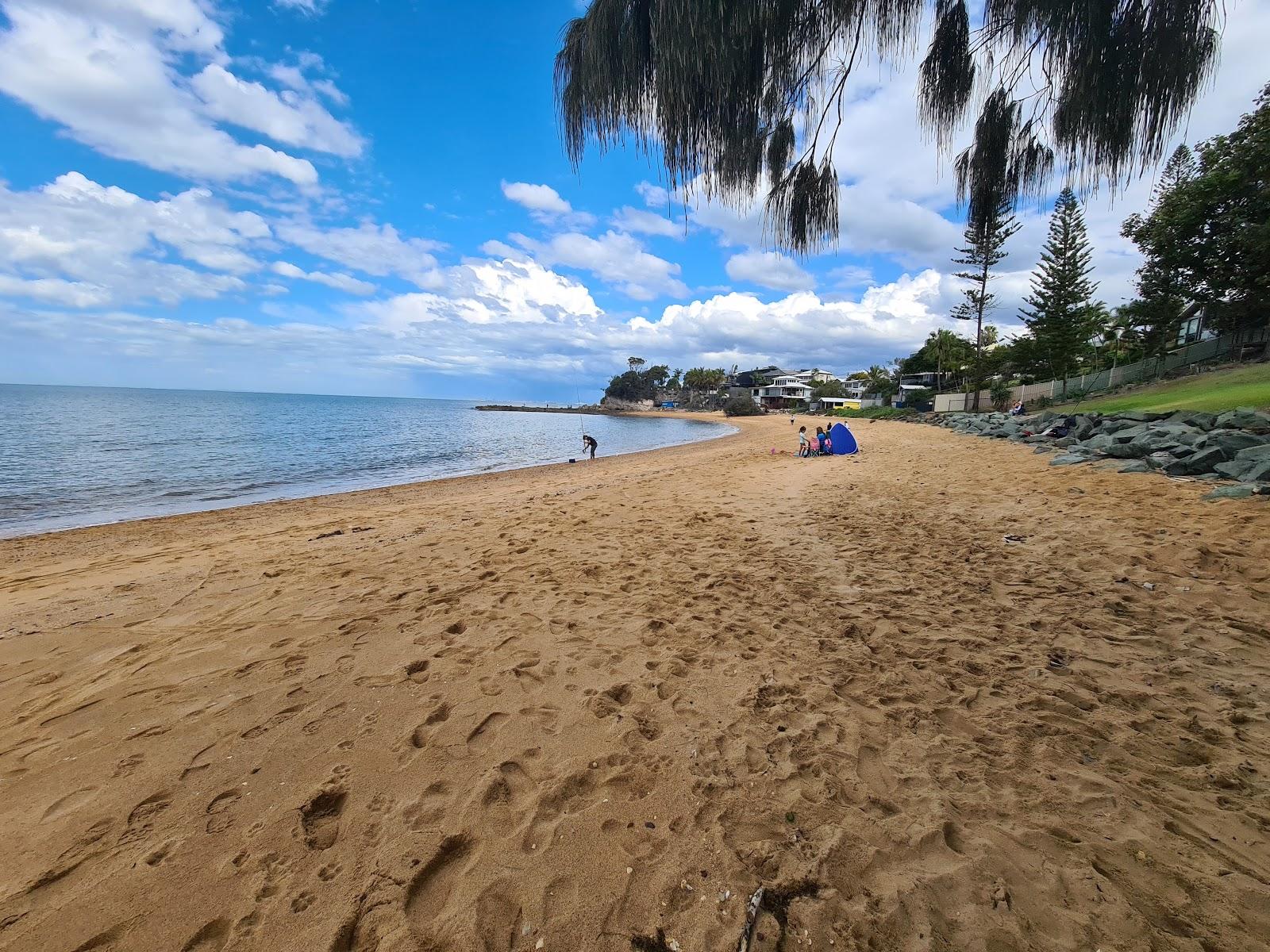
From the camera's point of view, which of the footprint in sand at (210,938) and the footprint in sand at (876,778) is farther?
the footprint in sand at (876,778)

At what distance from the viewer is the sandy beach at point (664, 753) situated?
5.27 ft

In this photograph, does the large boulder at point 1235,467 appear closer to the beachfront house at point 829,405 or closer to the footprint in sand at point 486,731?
the footprint in sand at point 486,731

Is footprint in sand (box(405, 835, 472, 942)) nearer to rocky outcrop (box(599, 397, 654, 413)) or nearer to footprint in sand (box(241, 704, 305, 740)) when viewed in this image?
footprint in sand (box(241, 704, 305, 740))

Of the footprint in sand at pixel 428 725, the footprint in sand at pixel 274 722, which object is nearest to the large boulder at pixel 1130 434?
the footprint in sand at pixel 428 725

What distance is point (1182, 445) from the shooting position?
747cm

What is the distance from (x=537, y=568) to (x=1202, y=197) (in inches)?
1445

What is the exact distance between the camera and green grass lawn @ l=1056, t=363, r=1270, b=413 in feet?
36.4

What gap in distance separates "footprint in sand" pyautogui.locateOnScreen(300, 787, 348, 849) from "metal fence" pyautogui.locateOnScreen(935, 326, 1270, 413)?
37.2 metres

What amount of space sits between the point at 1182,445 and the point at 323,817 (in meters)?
11.2

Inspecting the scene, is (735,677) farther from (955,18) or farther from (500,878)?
(955,18)

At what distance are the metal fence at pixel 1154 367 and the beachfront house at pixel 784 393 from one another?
148 feet

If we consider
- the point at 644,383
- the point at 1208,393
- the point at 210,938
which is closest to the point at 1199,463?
the point at 210,938

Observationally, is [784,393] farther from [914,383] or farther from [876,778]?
[876,778]

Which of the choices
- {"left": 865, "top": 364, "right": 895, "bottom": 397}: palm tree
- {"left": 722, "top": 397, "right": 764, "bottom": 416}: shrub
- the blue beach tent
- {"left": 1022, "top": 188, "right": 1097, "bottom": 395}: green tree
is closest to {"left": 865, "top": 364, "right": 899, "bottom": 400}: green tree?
{"left": 865, "top": 364, "right": 895, "bottom": 397}: palm tree
